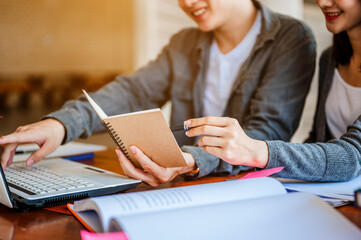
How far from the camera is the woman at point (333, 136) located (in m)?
0.80

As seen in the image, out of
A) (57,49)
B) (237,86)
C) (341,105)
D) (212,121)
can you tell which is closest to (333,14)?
(341,105)

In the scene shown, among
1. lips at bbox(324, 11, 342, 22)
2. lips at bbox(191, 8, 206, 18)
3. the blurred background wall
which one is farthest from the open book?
the blurred background wall

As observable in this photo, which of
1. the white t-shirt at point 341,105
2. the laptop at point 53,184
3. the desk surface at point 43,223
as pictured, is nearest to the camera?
the desk surface at point 43,223

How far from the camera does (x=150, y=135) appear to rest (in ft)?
2.57

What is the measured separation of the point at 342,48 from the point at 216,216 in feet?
2.79

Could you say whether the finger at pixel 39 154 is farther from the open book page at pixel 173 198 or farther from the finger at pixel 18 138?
the open book page at pixel 173 198

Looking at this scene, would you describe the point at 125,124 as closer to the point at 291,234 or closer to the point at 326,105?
the point at 291,234

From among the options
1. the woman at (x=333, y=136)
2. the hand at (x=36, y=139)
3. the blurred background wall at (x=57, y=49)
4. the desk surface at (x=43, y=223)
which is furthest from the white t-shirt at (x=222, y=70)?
the blurred background wall at (x=57, y=49)

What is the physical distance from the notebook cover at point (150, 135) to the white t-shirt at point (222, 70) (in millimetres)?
636

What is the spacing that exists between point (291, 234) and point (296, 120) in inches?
32.1

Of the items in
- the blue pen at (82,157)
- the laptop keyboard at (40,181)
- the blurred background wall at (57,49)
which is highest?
the laptop keyboard at (40,181)

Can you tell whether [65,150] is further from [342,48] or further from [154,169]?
[342,48]

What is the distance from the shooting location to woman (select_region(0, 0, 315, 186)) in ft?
3.76

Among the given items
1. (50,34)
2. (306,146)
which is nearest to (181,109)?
(306,146)
